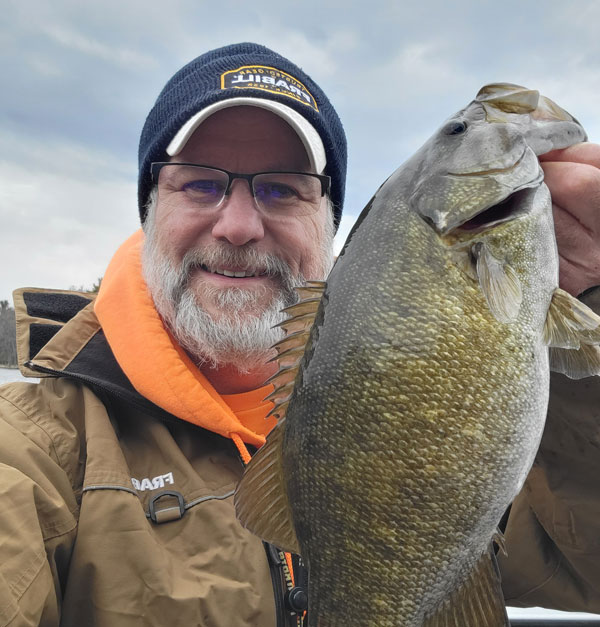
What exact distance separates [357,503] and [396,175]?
0.88 m

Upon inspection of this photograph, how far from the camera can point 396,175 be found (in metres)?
1.49

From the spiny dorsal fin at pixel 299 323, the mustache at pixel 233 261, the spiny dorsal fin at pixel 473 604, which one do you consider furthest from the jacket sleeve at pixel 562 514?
the mustache at pixel 233 261

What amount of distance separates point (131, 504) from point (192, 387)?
54 centimetres

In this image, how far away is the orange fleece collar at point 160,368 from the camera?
87.7 inches

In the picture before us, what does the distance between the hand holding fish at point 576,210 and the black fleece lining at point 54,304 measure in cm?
239

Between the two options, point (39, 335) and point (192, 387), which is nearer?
point (192, 387)

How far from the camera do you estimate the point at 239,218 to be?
2543mm

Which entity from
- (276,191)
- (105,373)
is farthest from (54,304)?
(276,191)

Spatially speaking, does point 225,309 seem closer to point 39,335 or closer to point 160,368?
point 160,368

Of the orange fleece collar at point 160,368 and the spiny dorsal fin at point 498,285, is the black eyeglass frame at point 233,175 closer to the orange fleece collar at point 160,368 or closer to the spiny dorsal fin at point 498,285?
the orange fleece collar at point 160,368

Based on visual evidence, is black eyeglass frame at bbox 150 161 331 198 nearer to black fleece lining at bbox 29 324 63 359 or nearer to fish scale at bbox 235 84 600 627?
black fleece lining at bbox 29 324 63 359

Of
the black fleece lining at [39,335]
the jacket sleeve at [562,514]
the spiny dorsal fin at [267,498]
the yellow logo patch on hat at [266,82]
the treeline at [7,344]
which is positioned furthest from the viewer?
the treeline at [7,344]

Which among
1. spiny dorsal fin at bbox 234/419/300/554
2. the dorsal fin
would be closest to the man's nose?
the dorsal fin

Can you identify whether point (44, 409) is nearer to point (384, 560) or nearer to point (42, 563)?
point (42, 563)
